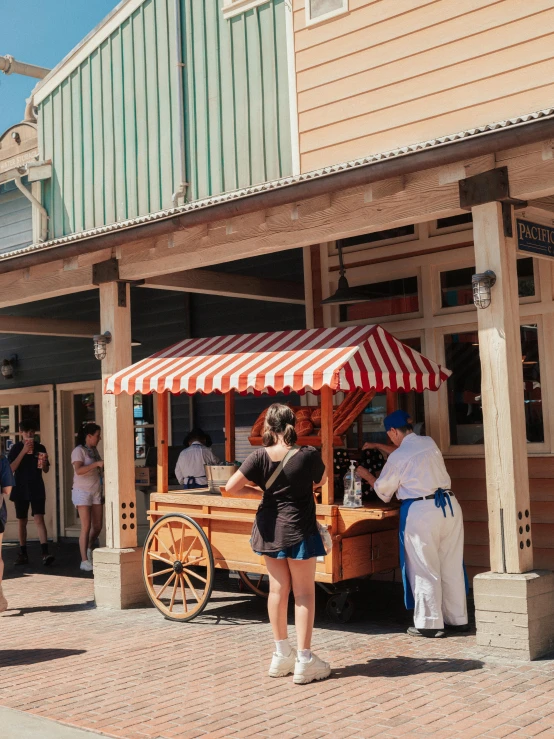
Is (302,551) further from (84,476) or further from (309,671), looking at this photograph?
(84,476)

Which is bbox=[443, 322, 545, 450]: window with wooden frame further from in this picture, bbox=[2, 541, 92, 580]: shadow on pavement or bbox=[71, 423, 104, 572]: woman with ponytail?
bbox=[2, 541, 92, 580]: shadow on pavement

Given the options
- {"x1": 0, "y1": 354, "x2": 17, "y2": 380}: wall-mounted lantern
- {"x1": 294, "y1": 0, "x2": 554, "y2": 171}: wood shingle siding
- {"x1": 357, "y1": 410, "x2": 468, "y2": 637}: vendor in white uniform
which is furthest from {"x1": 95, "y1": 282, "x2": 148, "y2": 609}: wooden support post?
{"x1": 0, "y1": 354, "x2": 17, "y2": 380}: wall-mounted lantern

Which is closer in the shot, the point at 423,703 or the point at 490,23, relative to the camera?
the point at 423,703

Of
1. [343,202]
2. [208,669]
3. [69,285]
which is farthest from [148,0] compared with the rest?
[208,669]

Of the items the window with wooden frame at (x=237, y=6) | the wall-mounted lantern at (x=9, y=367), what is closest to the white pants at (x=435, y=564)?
the window with wooden frame at (x=237, y=6)

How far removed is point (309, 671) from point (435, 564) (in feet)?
5.15

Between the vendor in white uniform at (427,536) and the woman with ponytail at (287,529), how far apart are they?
1258 millimetres

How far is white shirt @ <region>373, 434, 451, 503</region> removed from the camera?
707 centimetres

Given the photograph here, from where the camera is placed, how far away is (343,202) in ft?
24.3

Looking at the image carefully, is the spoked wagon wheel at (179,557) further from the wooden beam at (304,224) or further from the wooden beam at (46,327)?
the wooden beam at (46,327)

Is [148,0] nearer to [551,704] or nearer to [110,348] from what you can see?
[110,348]

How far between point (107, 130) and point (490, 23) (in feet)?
14.5

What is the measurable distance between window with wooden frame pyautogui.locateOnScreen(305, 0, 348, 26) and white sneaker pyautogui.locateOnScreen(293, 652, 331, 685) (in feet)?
16.7

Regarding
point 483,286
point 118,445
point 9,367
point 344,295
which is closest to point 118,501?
point 118,445
